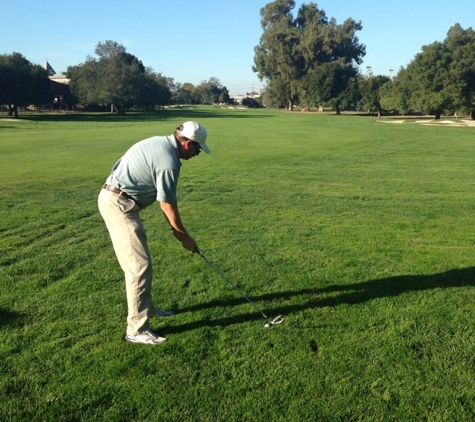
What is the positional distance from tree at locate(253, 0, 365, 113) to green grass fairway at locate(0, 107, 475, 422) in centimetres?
9292

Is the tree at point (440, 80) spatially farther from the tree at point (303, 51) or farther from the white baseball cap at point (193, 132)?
the white baseball cap at point (193, 132)

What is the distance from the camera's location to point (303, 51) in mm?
107500

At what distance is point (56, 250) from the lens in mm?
7762

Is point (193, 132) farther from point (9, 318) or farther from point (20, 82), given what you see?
point (20, 82)

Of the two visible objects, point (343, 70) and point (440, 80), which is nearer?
point (440, 80)

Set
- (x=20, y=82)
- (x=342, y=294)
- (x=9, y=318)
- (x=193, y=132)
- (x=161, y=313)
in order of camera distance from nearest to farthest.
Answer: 1. (x=193, y=132)
2. (x=9, y=318)
3. (x=161, y=313)
4. (x=342, y=294)
5. (x=20, y=82)

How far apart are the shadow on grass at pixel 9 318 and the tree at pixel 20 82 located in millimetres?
70228

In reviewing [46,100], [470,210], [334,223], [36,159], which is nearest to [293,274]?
[334,223]

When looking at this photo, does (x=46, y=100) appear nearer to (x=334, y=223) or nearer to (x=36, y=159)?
(x=36, y=159)

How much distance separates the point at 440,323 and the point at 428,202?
24.0 feet

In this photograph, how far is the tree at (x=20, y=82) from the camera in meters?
69.6

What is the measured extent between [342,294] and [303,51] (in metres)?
109

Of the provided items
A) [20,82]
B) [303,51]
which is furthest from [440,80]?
[20,82]

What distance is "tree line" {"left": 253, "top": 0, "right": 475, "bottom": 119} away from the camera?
65875mm
